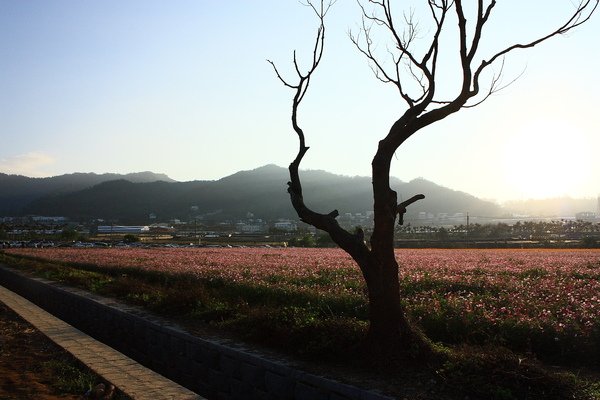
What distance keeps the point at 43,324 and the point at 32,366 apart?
13.4 ft

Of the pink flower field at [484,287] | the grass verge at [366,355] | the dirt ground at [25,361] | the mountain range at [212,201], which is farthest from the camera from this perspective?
the mountain range at [212,201]

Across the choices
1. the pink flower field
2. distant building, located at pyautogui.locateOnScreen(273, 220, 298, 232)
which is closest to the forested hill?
distant building, located at pyautogui.locateOnScreen(273, 220, 298, 232)

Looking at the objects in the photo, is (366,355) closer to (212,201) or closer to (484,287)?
(484,287)

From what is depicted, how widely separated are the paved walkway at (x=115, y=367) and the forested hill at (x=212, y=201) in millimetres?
129923

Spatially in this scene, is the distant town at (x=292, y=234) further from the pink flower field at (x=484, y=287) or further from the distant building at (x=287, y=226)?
the pink flower field at (x=484, y=287)

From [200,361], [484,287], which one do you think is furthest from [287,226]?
[200,361]

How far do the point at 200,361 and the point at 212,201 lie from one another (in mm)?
171584

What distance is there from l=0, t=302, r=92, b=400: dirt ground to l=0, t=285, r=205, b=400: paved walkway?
0.71ft

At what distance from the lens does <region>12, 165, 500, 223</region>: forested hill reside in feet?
522

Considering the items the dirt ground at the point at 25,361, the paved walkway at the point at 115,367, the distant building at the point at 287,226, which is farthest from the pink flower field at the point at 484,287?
the distant building at the point at 287,226

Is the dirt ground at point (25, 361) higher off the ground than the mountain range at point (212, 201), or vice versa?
the mountain range at point (212, 201)

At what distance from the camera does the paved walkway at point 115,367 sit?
6.86 metres

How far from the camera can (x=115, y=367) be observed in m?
8.21

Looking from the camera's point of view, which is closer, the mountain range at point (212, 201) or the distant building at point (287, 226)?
the distant building at point (287, 226)
